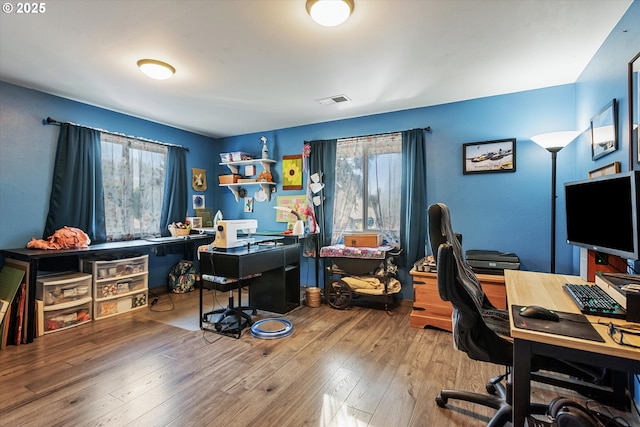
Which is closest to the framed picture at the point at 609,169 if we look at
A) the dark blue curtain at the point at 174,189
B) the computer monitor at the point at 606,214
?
the computer monitor at the point at 606,214

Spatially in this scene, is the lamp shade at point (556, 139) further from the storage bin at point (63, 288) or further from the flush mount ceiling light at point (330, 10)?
the storage bin at point (63, 288)

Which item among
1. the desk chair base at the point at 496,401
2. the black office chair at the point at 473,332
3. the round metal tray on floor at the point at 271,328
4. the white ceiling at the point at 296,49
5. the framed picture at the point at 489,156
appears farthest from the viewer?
the framed picture at the point at 489,156

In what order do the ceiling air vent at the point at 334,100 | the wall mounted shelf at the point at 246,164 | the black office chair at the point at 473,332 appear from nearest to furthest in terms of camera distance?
the black office chair at the point at 473,332
the ceiling air vent at the point at 334,100
the wall mounted shelf at the point at 246,164

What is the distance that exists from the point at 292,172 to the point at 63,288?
2.92m

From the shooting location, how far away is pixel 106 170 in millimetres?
3613

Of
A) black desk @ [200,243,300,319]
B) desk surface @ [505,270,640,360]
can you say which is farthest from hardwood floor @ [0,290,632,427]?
desk surface @ [505,270,640,360]

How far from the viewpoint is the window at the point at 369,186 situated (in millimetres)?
3713

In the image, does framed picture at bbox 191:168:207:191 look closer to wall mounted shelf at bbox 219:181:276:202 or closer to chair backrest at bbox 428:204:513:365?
wall mounted shelf at bbox 219:181:276:202

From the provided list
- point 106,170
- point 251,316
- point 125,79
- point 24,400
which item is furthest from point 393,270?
point 106,170

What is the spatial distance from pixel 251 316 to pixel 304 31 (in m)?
2.72

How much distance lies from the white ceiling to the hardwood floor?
239 centimetres

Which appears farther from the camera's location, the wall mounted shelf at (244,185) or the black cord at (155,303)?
the wall mounted shelf at (244,185)

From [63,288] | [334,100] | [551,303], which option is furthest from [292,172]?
[551,303]

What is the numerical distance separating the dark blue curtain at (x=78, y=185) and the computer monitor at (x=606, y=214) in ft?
14.9
